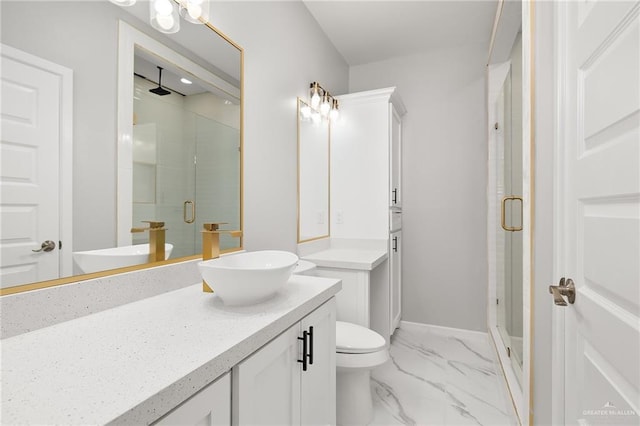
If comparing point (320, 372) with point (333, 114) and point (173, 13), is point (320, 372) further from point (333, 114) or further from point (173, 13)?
point (333, 114)

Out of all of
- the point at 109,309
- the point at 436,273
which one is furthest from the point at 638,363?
the point at 436,273

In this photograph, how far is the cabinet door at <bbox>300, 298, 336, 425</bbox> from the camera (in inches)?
38.8

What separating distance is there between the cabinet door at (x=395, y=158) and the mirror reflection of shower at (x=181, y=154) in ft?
4.64

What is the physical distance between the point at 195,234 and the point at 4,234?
0.63 m

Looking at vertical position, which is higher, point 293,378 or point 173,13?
point 173,13

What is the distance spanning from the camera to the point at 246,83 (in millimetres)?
1670

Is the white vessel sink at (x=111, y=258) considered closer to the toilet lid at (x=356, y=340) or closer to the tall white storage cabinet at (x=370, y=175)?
the toilet lid at (x=356, y=340)

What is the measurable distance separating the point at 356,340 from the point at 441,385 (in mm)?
800

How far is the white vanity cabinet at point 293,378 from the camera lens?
2.35ft

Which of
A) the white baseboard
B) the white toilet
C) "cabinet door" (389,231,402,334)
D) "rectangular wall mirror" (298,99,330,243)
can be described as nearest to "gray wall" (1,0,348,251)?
"rectangular wall mirror" (298,99,330,243)

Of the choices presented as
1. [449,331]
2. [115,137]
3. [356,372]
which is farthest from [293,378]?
[449,331]

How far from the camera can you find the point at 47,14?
2.71 feet

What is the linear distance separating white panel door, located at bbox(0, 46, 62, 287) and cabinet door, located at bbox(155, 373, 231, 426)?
570 mm

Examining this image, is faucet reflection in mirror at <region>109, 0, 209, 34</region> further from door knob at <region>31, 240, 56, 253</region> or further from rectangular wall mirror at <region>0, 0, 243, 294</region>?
door knob at <region>31, 240, 56, 253</region>
